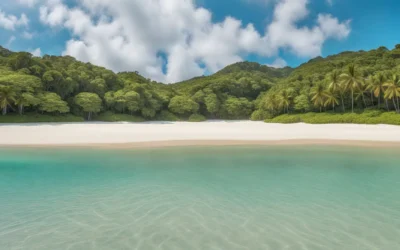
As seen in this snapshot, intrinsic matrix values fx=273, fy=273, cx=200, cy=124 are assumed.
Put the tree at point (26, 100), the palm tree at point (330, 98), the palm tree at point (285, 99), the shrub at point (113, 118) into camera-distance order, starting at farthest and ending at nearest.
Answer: the palm tree at point (285, 99) → the shrub at point (113, 118) → the palm tree at point (330, 98) → the tree at point (26, 100)

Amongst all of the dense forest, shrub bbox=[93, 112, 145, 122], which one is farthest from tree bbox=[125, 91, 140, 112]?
shrub bbox=[93, 112, 145, 122]

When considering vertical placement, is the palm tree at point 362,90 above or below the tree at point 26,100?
above

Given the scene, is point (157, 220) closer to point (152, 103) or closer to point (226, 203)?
point (226, 203)

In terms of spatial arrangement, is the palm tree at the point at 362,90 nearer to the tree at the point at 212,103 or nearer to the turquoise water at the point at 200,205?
the tree at the point at 212,103

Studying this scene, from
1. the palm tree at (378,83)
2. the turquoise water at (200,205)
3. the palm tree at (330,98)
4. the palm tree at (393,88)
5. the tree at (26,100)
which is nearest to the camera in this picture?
the turquoise water at (200,205)

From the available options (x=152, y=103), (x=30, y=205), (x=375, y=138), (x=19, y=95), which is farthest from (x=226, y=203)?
(x=152, y=103)

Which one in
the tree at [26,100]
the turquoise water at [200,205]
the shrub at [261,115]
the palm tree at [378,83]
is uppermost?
the palm tree at [378,83]

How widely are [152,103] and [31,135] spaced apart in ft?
105

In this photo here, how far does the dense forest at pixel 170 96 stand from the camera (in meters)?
43.6

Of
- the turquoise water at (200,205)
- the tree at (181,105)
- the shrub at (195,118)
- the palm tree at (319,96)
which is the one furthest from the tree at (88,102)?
the palm tree at (319,96)

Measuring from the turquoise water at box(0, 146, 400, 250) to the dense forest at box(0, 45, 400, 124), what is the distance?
33.9 metres

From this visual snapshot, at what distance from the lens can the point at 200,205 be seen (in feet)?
25.5

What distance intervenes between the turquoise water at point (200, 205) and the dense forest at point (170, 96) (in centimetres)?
3386

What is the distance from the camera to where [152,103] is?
5819cm
